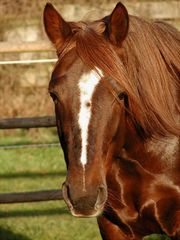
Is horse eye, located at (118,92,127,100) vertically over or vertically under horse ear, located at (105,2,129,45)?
under

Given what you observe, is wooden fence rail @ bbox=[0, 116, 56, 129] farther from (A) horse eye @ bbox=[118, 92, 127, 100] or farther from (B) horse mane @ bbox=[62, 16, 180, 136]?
(A) horse eye @ bbox=[118, 92, 127, 100]

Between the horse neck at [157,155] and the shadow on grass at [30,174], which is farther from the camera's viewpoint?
the shadow on grass at [30,174]

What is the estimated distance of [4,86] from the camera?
10016 mm

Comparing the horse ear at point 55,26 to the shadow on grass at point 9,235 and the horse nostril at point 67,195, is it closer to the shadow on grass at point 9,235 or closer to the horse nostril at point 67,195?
the horse nostril at point 67,195

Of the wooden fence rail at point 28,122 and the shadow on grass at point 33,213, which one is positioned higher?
the wooden fence rail at point 28,122

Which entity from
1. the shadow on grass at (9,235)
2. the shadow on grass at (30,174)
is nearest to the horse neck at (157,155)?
the shadow on grass at (9,235)

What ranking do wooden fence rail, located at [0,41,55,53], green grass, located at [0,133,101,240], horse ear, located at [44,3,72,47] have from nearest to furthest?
horse ear, located at [44,3,72,47] → wooden fence rail, located at [0,41,55,53] → green grass, located at [0,133,101,240]

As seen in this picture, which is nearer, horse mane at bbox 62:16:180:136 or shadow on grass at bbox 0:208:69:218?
horse mane at bbox 62:16:180:136

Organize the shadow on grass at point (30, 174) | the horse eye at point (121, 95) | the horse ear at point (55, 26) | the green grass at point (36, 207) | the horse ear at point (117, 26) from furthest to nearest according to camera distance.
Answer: the shadow on grass at point (30, 174)
the green grass at point (36, 207)
the horse ear at point (55, 26)
the horse ear at point (117, 26)
the horse eye at point (121, 95)

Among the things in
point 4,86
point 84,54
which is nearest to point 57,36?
point 84,54

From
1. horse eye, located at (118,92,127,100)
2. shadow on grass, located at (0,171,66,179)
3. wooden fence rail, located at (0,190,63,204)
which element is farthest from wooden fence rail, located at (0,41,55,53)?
shadow on grass, located at (0,171,66,179)

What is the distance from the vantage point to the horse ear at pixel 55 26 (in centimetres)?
350

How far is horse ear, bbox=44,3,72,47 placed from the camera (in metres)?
3.50

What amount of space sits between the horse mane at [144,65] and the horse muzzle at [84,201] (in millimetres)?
495
